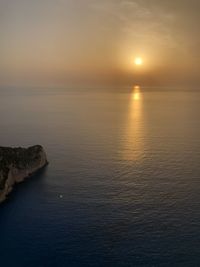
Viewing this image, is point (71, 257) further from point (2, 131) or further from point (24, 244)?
point (2, 131)

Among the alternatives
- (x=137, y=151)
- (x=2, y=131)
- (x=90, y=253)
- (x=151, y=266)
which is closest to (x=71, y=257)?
(x=90, y=253)

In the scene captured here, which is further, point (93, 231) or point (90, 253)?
point (93, 231)

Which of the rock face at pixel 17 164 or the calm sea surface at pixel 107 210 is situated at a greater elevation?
the rock face at pixel 17 164

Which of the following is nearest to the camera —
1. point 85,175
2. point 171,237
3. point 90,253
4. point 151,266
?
point 151,266

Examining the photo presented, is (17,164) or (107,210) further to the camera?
(17,164)

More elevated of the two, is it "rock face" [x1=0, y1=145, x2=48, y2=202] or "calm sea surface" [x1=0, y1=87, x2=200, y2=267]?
"rock face" [x1=0, y1=145, x2=48, y2=202]

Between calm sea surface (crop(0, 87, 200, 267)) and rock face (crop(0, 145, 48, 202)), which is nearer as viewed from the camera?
calm sea surface (crop(0, 87, 200, 267))

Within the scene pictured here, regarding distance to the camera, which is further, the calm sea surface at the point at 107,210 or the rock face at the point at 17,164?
the rock face at the point at 17,164

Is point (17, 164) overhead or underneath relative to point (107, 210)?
overhead
